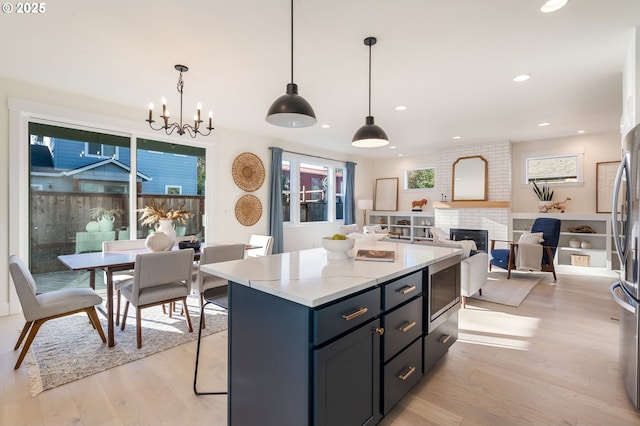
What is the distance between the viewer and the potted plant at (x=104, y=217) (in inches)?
163

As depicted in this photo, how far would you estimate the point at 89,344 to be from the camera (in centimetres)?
270

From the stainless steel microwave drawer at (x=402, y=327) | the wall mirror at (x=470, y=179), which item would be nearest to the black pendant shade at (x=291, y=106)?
the stainless steel microwave drawer at (x=402, y=327)

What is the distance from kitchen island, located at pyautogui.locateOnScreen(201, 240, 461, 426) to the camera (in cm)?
127

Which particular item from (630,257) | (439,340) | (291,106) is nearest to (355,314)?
Answer: (439,340)

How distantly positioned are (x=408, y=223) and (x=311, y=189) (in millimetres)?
2750

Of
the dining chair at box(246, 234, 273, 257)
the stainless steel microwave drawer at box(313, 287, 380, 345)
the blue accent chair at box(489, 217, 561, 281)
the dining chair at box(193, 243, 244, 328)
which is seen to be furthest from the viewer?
the blue accent chair at box(489, 217, 561, 281)

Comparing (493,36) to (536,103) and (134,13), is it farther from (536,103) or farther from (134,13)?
(134,13)

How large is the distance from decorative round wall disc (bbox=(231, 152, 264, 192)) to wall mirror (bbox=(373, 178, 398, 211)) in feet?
13.3

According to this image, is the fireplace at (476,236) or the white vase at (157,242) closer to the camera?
the white vase at (157,242)

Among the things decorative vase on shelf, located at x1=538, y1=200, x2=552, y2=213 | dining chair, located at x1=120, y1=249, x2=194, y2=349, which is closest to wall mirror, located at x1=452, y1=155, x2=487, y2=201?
decorative vase on shelf, located at x1=538, y1=200, x2=552, y2=213

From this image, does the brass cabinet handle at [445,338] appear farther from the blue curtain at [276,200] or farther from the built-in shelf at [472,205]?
the built-in shelf at [472,205]

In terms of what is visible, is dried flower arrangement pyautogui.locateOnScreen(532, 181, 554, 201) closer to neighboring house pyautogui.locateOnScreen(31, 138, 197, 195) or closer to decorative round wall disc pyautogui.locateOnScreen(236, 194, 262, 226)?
decorative round wall disc pyautogui.locateOnScreen(236, 194, 262, 226)

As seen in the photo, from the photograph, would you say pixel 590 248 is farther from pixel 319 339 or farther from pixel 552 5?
pixel 319 339

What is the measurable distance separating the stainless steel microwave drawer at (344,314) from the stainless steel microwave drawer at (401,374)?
393 millimetres
